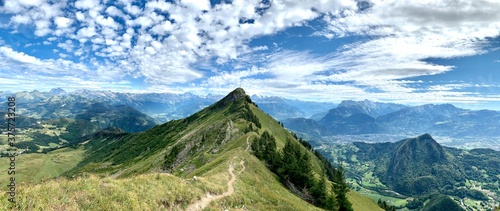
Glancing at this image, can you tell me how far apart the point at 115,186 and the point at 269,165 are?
6058 cm

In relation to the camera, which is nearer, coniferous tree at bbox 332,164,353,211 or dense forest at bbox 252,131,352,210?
dense forest at bbox 252,131,352,210

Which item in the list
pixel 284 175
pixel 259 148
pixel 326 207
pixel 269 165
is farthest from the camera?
pixel 259 148

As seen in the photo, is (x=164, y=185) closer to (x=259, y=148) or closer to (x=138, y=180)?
(x=138, y=180)

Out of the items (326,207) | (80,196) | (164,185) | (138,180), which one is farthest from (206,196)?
(326,207)

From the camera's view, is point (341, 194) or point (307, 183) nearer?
point (341, 194)

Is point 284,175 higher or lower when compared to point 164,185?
lower

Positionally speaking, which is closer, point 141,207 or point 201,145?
point 141,207

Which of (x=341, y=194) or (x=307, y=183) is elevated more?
(x=307, y=183)

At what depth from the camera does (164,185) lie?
26.2m

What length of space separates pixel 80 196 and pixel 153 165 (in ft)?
404

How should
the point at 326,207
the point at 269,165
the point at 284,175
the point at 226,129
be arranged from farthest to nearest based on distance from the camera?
the point at 226,129
the point at 269,165
the point at 284,175
the point at 326,207

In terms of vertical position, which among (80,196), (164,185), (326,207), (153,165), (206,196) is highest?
(80,196)

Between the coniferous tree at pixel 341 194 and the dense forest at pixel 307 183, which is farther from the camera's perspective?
the coniferous tree at pixel 341 194

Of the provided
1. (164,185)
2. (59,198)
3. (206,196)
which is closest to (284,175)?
(206,196)
